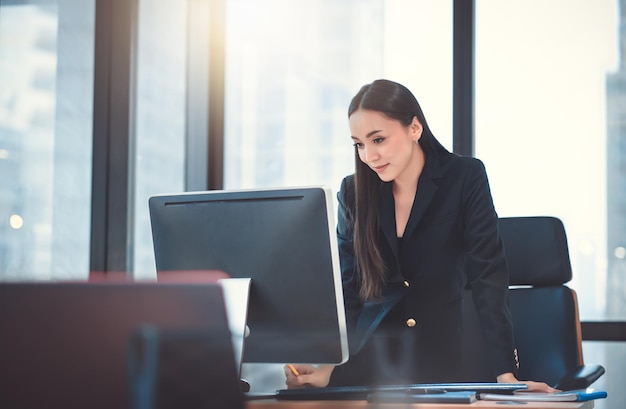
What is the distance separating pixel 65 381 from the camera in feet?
2.56

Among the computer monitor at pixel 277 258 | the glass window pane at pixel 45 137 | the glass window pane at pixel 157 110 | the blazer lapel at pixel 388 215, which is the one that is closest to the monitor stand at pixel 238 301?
the computer monitor at pixel 277 258

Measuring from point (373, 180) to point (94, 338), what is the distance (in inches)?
60.8

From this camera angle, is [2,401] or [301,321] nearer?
[2,401]

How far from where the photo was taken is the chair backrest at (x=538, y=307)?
92.2 inches

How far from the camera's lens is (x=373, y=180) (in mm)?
2248

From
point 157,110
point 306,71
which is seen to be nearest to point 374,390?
point 157,110

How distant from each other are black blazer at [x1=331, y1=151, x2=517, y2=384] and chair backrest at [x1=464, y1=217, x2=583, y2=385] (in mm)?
219

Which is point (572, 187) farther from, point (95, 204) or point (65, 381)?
A: point (65, 381)

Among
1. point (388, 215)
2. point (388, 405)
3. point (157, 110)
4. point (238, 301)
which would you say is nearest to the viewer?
point (388, 405)

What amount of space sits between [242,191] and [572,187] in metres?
2.13

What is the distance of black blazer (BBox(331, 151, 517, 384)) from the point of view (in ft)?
6.84

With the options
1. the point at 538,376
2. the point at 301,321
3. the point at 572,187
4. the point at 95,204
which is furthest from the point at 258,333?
the point at 572,187

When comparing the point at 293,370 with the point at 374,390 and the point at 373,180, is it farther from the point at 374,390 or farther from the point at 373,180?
the point at 373,180

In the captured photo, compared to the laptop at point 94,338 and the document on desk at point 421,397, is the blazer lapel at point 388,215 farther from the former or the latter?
the laptop at point 94,338
